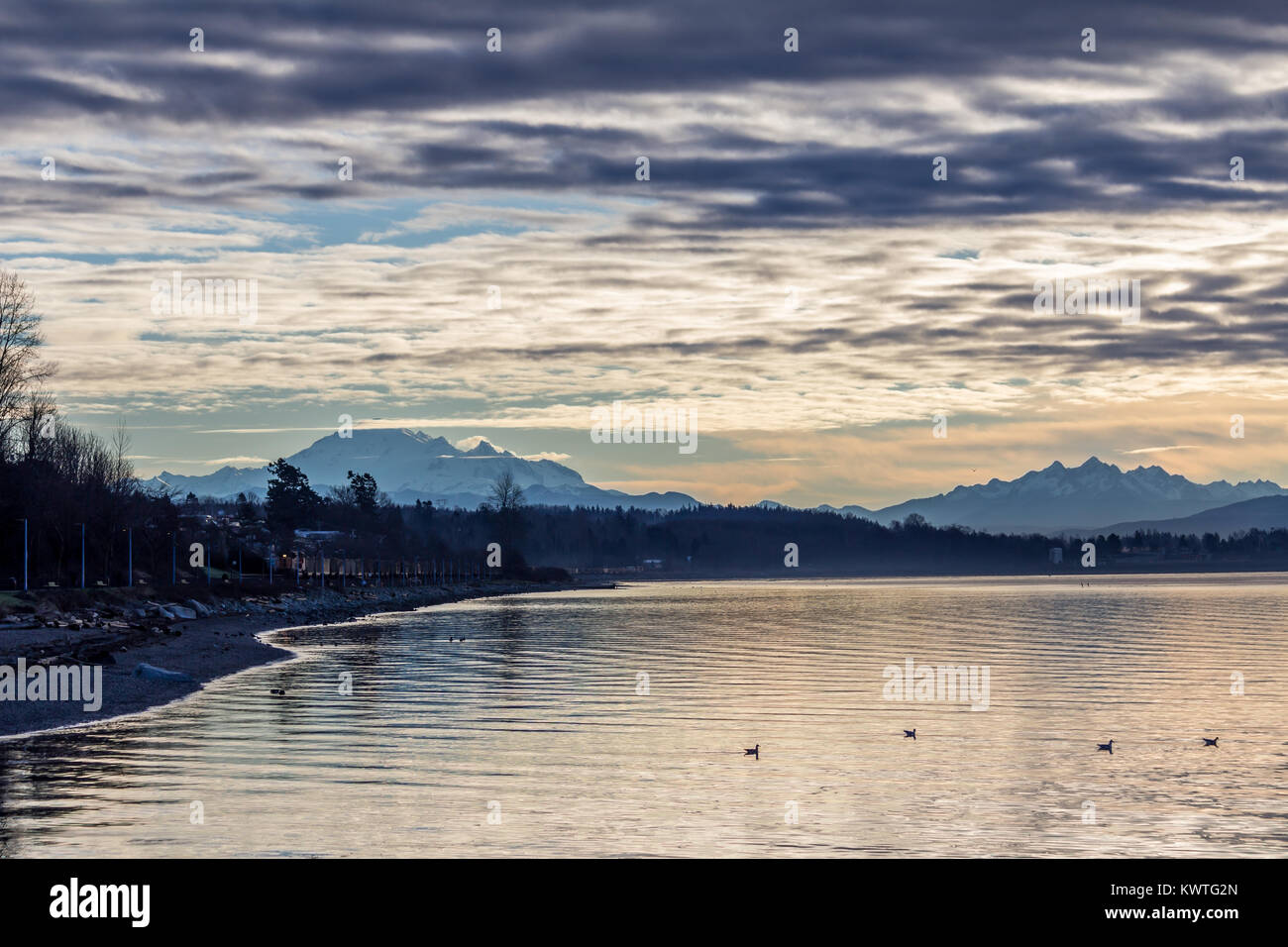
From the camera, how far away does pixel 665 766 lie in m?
30.0

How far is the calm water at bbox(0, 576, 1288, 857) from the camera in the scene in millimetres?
21828

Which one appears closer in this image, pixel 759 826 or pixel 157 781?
pixel 759 826

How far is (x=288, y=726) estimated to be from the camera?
36.6 m

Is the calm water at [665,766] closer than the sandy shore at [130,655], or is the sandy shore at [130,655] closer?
the calm water at [665,766]

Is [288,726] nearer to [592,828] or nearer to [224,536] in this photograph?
[592,828]

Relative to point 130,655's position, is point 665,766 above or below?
below

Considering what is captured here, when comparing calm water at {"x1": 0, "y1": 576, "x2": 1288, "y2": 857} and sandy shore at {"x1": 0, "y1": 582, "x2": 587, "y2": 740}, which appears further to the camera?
sandy shore at {"x1": 0, "y1": 582, "x2": 587, "y2": 740}

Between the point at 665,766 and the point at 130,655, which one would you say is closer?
the point at 665,766

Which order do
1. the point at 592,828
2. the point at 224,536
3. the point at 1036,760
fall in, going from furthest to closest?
1. the point at 224,536
2. the point at 1036,760
3. the point at 592,828

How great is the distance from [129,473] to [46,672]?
341 feet

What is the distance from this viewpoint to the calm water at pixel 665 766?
2183 cm

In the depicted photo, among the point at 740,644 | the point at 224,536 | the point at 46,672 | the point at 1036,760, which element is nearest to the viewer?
the point at 1036,760
